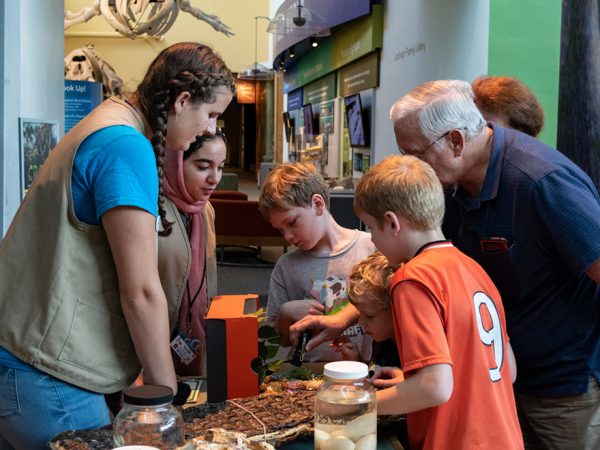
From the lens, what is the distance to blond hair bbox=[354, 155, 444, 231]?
4.96ft

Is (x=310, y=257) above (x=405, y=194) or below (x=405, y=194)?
below

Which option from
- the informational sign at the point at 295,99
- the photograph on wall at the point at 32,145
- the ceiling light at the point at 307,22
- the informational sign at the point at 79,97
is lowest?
the photograph on wall at the point at 32,145

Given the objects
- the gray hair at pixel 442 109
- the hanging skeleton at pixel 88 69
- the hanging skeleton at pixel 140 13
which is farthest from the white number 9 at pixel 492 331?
the hanging skeleton at pixel 140 13

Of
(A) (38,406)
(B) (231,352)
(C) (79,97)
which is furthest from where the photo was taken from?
(C) (79,97)

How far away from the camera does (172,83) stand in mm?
1624

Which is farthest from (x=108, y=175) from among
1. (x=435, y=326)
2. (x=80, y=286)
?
(x=435, y=326)

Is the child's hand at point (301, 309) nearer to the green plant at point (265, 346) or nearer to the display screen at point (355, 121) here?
the green plant at point (265, 346)

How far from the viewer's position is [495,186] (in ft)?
6.17

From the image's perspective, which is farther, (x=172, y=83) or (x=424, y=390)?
(x=172, y=83)

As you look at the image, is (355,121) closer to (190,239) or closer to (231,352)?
(190,239)

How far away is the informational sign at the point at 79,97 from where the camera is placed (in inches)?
275

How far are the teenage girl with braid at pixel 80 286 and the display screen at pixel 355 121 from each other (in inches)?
352

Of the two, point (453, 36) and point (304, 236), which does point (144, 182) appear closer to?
point (304, 236)

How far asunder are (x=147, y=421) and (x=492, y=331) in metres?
0.74
